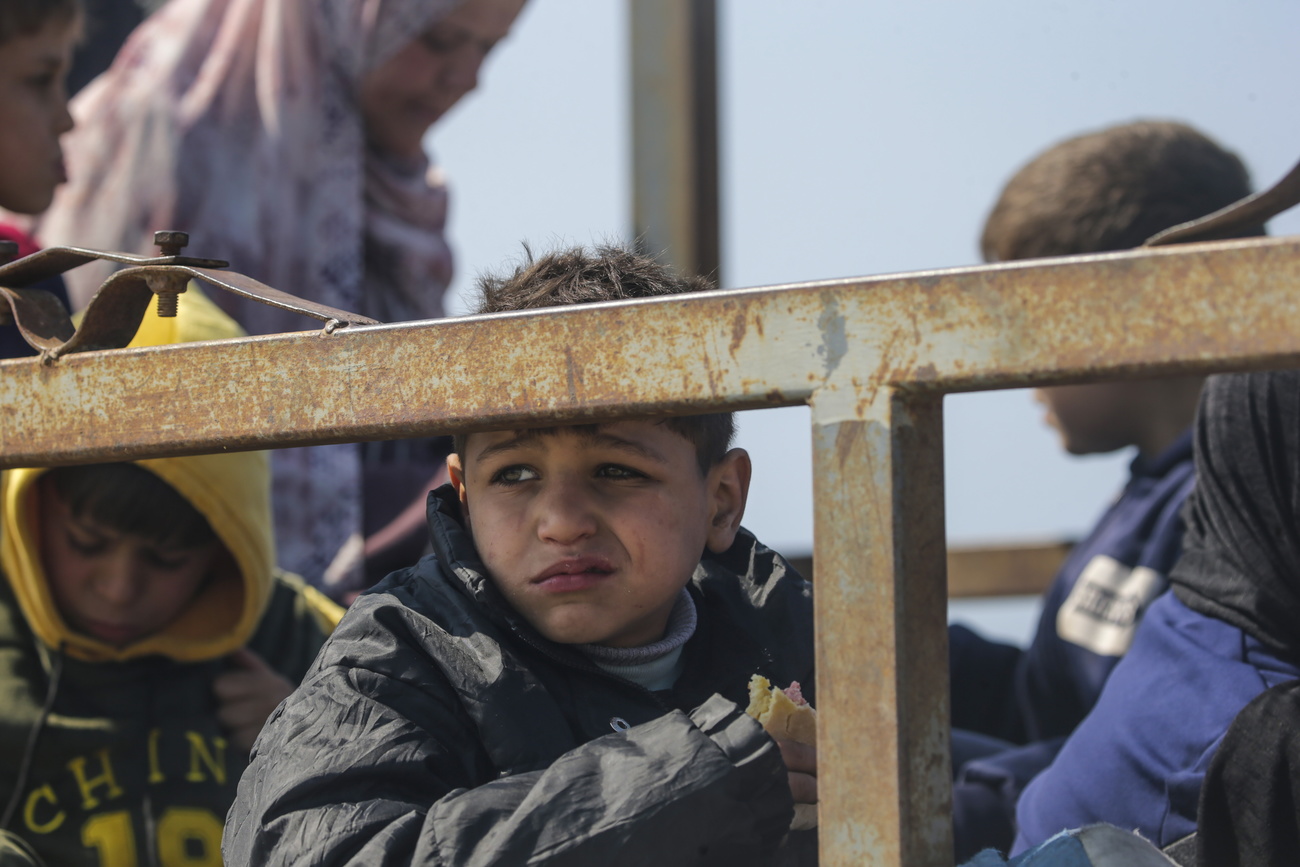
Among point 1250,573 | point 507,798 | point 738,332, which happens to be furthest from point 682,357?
point 1250,573

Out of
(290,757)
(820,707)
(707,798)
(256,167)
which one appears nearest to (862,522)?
(820,707)

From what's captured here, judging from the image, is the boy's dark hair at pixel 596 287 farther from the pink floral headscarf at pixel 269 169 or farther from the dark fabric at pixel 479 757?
the pink floral headscarf at pixel 269 169

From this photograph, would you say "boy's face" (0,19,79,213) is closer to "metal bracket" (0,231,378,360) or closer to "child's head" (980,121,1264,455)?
"metal bracket" (0,231,378,360)

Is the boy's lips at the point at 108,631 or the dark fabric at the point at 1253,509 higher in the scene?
the dark fabric at the point at 1253,509

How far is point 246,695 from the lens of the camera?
1769 millimetres

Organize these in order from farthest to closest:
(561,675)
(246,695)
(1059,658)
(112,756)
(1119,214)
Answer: (1119,214) < (1059,658) < (246,695) < (112,756) < (561,675)

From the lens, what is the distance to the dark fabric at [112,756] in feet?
5.19

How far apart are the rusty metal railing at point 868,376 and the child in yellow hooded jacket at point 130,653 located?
96 centimetres

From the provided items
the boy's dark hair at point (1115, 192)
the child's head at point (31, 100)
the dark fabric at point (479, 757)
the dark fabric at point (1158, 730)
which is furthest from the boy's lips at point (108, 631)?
the boy's dark hair at point (1115, 192)

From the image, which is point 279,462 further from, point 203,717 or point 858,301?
point 858,301

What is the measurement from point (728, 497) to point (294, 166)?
6.27 feet

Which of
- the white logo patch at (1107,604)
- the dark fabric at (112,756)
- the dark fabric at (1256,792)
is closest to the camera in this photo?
the dark fabric at (1256,792)

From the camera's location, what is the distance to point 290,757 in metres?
0.88

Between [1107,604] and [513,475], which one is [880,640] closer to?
[513,475]
